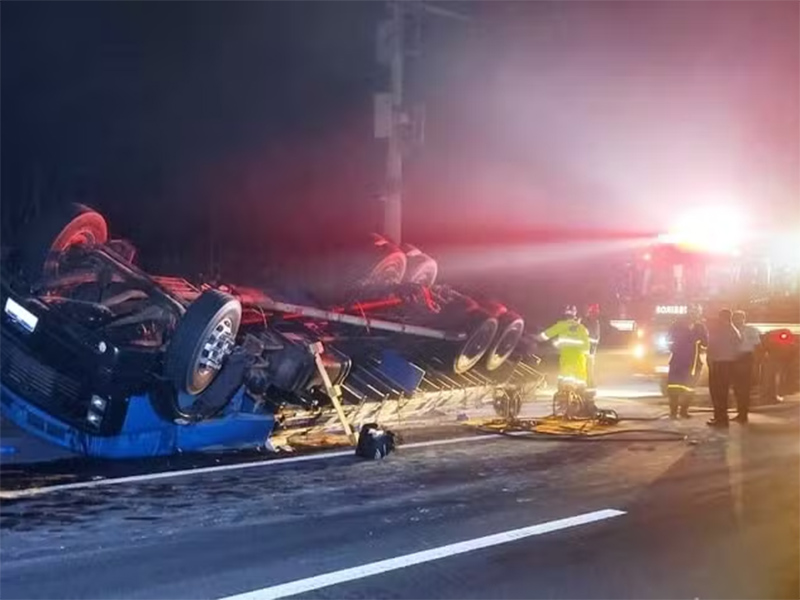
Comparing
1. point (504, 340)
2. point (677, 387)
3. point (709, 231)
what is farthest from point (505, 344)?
point (709, 231)

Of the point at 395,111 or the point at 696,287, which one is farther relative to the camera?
the point at 696,287

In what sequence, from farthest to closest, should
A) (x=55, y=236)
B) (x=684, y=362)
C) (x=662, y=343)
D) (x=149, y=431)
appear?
(x=684, y=362) < (x=662, y=343) < (x=149, y=431) < (x=55, y=236)

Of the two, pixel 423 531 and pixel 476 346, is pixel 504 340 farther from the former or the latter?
pixel 423 531

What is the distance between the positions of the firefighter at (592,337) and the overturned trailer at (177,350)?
2.04 m

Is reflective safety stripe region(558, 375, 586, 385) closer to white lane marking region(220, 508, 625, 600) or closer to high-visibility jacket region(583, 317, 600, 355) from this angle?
high-visibility jacket region(583, 317, 600, 355)

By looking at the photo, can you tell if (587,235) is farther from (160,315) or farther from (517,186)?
(160,315)

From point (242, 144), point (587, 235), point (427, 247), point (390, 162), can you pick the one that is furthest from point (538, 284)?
point (242, 144)

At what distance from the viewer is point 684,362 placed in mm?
9477

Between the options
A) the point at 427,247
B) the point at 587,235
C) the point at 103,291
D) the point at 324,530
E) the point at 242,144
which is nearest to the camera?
the point at 324,530

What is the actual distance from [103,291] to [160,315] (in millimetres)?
431

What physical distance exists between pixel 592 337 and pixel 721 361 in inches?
62.2

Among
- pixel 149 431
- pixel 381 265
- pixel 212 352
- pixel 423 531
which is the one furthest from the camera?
pixel 381 265

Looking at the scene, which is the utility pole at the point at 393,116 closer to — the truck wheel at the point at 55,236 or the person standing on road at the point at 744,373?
the truck wheel at the point at 55,236

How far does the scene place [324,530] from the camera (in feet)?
16.2
